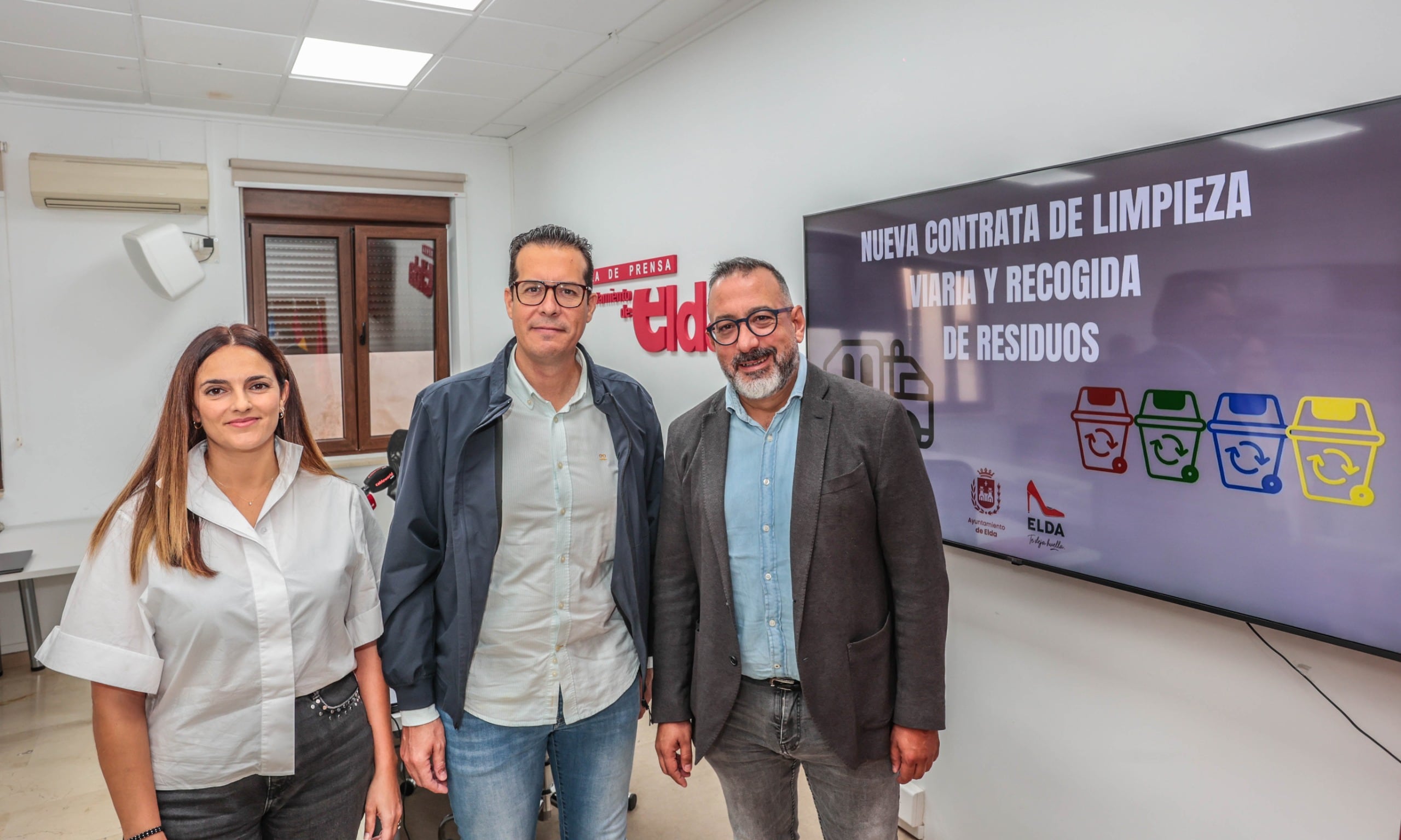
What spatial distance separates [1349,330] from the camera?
1.44m

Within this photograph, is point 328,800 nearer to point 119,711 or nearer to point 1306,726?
point 119,711

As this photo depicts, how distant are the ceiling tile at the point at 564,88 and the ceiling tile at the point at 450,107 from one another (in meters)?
0.22

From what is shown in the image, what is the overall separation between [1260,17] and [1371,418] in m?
0.80

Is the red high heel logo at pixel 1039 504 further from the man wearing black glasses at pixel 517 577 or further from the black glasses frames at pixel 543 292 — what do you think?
the black glasses frames at pixel 543 292

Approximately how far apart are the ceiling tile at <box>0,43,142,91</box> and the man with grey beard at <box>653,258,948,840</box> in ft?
12.0

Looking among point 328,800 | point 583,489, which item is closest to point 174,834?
point 328,800

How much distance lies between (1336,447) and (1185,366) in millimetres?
296

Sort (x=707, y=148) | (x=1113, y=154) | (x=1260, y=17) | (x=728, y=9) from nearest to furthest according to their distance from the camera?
1. (x=1260, y=17)
2. (x=1113, y=154)
3. (x=728, y=9)
4. (x=707, y=148)

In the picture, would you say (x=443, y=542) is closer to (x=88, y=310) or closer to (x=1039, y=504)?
(x=1039, y=504)

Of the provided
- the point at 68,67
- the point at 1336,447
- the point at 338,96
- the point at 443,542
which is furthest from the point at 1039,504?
the point at 68,67

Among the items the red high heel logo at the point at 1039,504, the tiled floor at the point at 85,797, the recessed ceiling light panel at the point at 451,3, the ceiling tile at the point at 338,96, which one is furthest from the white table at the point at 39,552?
the red high heel logo at the point at 1039,504

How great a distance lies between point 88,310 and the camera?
4.44 metres

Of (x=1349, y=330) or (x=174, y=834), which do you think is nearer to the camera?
(x=174, y=834)

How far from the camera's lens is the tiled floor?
2.69 m
